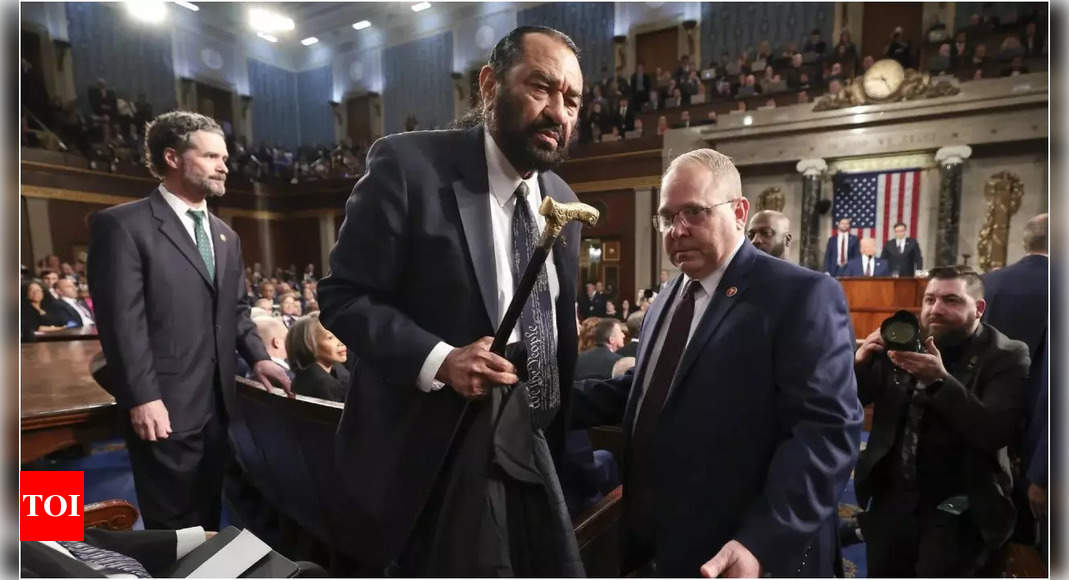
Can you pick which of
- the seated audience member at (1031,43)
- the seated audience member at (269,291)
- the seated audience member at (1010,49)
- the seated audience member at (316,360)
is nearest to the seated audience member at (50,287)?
the seated audience member at (269,291)

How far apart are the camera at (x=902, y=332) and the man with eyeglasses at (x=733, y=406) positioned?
0.46 metres

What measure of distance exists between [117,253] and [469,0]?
4.63ft

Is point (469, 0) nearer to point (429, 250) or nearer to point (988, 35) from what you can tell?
point (429, 250)

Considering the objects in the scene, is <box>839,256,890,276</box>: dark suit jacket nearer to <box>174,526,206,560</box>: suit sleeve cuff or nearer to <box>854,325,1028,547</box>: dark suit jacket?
<box>854,325,1028,547</box>: dark suit jacket

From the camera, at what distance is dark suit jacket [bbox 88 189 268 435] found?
56.7 inches

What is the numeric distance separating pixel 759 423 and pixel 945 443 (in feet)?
3.44

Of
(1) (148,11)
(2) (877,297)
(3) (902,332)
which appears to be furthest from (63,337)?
(2) (877,297)

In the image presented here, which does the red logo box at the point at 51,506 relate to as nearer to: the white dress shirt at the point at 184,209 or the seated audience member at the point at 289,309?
the white dress shirt at the point at 184,209

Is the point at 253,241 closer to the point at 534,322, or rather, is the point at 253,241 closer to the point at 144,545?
the point at 144,545

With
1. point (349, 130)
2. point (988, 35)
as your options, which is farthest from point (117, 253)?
point (988, 35)

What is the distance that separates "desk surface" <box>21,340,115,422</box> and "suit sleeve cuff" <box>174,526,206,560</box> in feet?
3.01

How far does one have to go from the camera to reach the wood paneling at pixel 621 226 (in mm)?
8312

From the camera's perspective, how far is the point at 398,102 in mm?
2729

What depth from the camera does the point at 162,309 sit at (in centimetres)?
151
